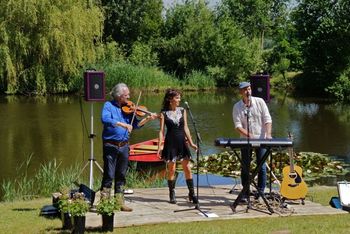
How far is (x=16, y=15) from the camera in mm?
29078

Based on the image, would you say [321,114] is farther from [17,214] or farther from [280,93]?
[17,214]

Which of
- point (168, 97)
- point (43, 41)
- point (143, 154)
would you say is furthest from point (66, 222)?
point (43, 41)

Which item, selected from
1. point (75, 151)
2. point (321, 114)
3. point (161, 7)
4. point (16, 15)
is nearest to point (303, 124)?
point (321, 114)

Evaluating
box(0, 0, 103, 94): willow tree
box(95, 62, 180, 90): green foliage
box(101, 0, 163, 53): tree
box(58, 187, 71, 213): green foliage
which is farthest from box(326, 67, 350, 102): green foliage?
box(58, 187, 71, 213): green foliage

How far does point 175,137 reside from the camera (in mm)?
7570

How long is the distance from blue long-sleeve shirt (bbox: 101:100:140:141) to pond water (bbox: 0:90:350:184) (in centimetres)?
211

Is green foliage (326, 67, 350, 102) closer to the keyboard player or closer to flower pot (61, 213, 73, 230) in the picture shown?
the keyboard player

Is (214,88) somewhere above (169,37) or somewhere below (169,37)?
below

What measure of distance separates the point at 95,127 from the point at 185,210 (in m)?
14.1

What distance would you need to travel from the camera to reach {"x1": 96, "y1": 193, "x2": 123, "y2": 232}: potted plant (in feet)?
20.0

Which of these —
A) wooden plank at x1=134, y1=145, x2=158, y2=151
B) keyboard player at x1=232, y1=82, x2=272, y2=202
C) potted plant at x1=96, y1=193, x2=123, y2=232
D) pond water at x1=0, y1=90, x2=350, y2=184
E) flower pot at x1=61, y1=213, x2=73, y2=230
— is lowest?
pond water at x1=0, y1=90, x2=350, y2=184

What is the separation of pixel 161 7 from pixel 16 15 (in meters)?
19.7

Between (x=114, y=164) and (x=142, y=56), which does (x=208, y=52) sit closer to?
(x=142, y=56)

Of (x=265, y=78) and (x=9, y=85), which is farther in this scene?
(x=9, y=85)
